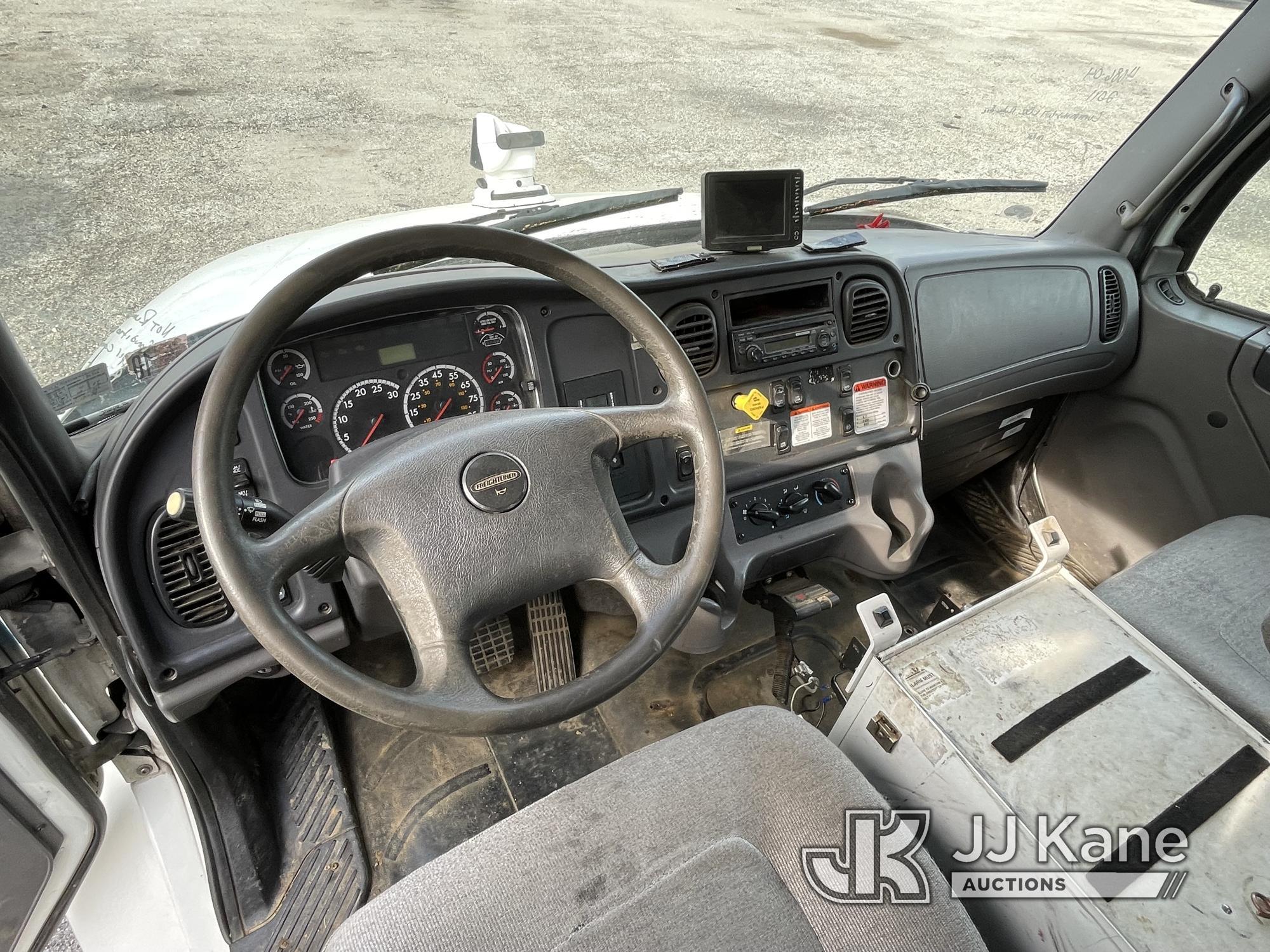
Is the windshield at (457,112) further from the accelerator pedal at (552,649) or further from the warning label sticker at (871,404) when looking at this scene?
the accelerator pedal at (552,649)

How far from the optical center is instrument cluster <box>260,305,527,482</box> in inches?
54.5

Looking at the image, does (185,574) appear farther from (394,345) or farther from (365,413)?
(394,345)

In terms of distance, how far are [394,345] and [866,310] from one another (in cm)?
117

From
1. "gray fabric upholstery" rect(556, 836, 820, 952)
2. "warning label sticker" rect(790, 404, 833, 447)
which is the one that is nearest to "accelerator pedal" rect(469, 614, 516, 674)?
"warning label sticker" rect(790, 404, 833, 447)

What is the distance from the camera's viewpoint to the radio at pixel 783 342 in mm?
1806

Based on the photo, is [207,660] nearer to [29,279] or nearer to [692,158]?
[29,279]

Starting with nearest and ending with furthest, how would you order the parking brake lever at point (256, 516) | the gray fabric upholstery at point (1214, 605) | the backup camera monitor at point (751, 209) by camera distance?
1. the parking brake lever at point (256, 516)
2. the gray fabric upholstery at point (1214, 605)
3. the backup camera monitor at point (751, 209)

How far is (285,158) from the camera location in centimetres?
319

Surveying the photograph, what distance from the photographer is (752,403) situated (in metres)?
1.86

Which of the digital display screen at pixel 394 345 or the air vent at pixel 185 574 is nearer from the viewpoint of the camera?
the air vent at pixel 185 574

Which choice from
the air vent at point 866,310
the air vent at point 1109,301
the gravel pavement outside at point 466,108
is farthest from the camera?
the air vent at point 1109,301

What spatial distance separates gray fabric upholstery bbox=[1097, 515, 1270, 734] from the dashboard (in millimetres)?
554

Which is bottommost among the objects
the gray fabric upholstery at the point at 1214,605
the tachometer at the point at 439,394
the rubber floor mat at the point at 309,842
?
the rubber floor mat at the point at 309,842

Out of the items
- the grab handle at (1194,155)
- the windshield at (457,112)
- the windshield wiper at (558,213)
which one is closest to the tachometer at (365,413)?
the windshield at (457,112)
